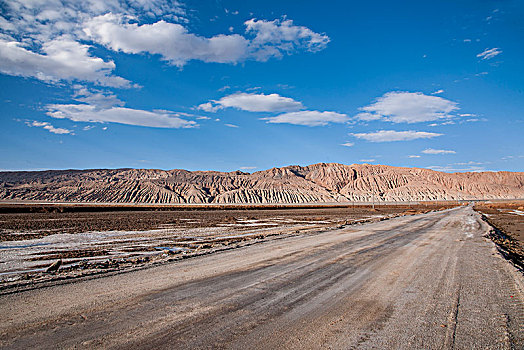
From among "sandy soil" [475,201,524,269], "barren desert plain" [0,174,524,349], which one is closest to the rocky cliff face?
"sandy soil" [475,201,524,269]

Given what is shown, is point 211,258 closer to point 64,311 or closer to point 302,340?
point 64,311

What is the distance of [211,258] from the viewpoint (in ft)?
34.5

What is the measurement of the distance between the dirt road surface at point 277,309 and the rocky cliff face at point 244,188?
139760 millimetres

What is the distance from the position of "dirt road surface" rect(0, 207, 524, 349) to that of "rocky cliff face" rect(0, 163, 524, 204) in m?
140

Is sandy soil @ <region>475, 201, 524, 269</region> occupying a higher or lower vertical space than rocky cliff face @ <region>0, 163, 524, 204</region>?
lower

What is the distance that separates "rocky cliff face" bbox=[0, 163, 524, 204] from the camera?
472ft

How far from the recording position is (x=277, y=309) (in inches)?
222

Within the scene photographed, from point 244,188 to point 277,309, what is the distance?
531 ft

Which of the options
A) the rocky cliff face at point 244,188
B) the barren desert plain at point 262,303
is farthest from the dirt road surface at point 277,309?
the rocky cliff face at point 244,188

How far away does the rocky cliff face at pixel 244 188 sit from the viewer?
472 ft

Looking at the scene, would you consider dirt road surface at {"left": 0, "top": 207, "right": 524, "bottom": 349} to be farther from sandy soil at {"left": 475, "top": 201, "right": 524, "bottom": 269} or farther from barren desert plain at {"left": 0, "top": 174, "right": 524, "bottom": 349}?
sandy soil at {"left": 475, "top": 201, "right": 524, "bottom": 269}

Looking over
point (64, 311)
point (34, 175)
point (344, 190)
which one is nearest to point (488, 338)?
point (64, 311)

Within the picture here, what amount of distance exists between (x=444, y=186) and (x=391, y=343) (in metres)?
→ 212

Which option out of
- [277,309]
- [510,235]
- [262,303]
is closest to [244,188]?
[510,235]
